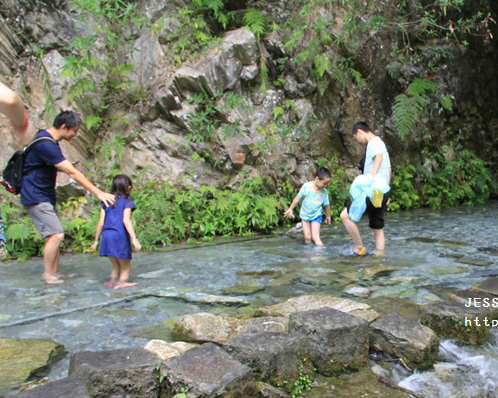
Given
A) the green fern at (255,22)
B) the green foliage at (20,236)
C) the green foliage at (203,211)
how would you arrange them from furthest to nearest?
the green fern at (255,22) → the green foliage at (203,211) → the green foliage at (20,236)

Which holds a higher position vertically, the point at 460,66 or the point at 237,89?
the point at 460,66

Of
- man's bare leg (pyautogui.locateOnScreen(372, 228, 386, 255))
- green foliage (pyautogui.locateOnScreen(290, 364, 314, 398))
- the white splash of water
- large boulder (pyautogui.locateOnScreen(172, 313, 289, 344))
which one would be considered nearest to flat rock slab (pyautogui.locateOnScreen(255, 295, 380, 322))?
large boulder (pyautogui.locateOnScreen(172, 313, 289, 344))

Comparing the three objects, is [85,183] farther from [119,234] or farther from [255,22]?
[255,22]

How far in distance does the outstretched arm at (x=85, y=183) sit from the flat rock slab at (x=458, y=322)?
3486 millimetres

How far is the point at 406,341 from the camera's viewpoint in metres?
3.37

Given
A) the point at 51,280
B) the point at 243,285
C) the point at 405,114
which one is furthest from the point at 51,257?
the point at 405,114

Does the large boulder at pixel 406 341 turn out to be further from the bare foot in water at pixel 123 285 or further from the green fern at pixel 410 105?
the green fern at pixel 410 105

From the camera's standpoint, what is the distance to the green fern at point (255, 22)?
10.9 meters

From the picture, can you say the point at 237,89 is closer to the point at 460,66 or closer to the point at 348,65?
the point at 348,65

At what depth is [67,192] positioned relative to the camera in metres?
8.89

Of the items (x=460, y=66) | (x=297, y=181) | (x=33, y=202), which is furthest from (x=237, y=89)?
(x=460, y=66)

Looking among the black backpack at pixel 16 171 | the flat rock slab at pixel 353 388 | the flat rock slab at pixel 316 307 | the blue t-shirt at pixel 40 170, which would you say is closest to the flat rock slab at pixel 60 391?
the flat rock slab at pixel 353 388

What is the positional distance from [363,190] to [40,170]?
4301 mm

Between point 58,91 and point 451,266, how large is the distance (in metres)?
8.51
